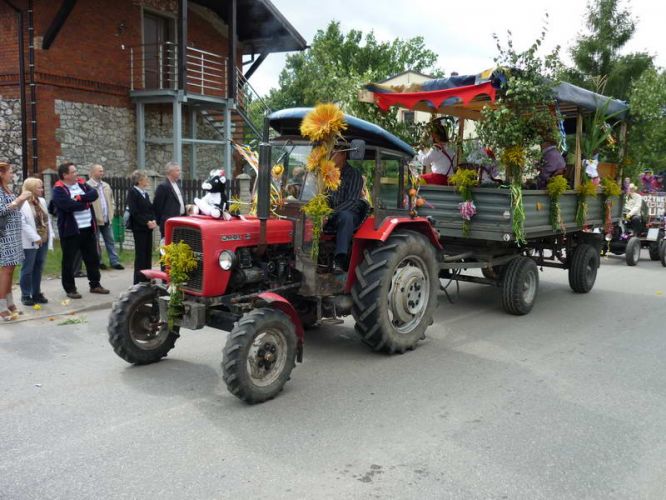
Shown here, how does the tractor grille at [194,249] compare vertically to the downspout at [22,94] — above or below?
below

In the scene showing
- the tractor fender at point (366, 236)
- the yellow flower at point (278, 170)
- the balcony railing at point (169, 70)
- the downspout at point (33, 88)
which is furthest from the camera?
the balcony railing at point (169, 70)

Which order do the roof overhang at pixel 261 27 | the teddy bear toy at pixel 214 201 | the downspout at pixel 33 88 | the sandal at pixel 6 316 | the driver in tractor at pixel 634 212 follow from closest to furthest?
the teddy bear toy at pixel 214 201
the sandal at pixel 6 316
the driver in tractor at pixel 634 212
the downspout at pixel 33 88
the roof overhang at pixel 261 27

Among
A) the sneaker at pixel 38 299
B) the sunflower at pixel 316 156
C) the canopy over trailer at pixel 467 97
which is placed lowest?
the sneaker at pixel 38 299

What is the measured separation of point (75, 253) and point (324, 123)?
4.99 meters

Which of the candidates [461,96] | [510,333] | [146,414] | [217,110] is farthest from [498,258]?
[217,110]

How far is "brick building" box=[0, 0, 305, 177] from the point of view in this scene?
15.0 metres

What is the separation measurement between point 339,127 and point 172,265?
182 centimetres

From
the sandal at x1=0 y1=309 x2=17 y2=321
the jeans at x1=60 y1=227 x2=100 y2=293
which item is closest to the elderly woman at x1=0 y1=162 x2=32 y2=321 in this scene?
the sandal at x1=0 y1=309 x2=17 y2=321

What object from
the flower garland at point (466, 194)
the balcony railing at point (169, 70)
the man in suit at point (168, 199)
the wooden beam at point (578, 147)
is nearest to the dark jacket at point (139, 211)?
the man in suit at point (168, 199)

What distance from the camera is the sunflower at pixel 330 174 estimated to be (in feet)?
17.2

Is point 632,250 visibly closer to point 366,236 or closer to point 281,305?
point 366,236

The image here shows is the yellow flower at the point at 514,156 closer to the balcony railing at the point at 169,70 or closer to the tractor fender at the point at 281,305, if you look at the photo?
the tractor fender at the point at 281,305

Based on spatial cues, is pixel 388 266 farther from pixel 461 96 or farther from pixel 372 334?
pixel 461 96

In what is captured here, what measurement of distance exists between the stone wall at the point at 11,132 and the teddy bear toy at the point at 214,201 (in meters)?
12.0
